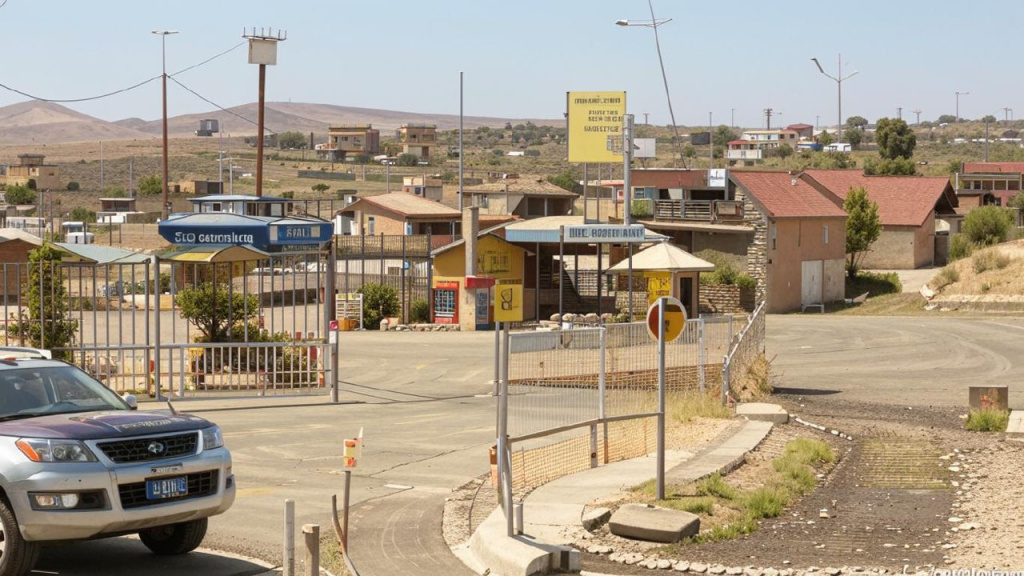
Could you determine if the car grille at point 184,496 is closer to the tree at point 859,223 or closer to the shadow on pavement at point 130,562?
the shadow on pavement at point 130,562

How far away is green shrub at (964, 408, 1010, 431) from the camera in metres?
20.9

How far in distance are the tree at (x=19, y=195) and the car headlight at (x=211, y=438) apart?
11517cm

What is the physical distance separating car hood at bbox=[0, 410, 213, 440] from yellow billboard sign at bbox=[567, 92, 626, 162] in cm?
4110

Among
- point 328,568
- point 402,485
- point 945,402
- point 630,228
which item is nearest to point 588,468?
point 402,485

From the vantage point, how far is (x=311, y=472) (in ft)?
50.9

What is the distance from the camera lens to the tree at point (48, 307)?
24734 millimetres

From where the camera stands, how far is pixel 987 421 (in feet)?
68.7

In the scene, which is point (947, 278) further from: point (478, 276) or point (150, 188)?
point (150, 188)

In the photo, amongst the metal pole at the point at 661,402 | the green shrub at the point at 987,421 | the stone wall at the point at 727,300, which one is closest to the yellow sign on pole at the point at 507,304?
the metal pole at the point at 661,402

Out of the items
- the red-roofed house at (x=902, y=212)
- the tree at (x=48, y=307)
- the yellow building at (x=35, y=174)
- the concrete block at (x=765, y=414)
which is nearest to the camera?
the concrete block at (x=765, y=414)

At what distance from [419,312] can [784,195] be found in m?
22.1

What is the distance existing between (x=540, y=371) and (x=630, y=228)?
1925 cm

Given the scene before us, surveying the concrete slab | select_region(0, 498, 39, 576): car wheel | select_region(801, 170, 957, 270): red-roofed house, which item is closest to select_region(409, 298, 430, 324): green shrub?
the concrete slab

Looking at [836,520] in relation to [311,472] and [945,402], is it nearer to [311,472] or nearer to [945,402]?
[311,472]
